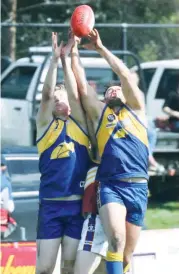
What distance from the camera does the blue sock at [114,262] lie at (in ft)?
23.2

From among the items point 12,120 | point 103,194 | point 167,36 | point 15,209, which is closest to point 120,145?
point 103,194

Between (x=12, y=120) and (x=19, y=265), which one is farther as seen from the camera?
(x=12, y=120)

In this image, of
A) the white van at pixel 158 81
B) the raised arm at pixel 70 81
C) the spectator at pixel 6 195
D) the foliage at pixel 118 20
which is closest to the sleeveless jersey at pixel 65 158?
the raised arm at pixel 70 81

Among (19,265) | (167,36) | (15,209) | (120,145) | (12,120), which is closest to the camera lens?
(120,145)

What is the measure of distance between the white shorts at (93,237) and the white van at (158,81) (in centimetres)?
616

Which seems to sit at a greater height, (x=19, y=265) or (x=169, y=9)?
(x=169, y=9)

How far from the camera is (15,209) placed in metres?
10.6

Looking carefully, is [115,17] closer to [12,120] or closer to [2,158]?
[12,120]

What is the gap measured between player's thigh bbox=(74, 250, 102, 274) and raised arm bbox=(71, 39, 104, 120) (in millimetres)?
982

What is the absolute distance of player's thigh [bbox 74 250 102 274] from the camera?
7.15m

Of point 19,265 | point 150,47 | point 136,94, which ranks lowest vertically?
point 19,265

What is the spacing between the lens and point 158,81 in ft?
45.4

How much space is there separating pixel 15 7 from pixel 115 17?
149cm

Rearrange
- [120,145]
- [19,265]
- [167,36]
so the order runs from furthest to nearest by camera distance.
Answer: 1. [167,36]
2. [19,265]
3. [120,145]
